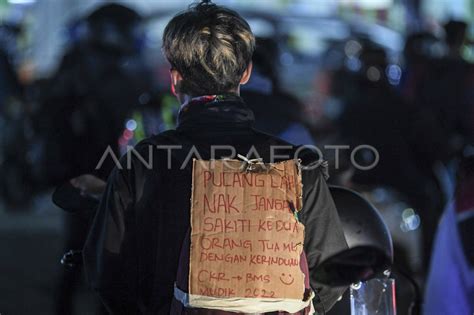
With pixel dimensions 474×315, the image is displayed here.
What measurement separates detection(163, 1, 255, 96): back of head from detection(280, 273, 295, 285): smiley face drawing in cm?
61

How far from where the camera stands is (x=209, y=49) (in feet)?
11.0

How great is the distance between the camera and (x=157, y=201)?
331 centimetres

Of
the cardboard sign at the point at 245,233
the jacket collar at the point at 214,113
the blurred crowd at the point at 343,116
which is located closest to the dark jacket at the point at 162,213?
the jacket collar at the point at 214,113

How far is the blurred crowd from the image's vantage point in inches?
231

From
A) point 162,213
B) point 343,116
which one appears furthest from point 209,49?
point 343,116

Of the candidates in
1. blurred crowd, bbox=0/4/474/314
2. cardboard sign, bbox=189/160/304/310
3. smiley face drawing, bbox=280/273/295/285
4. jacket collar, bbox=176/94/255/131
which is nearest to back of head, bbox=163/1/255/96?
jacket collar, bbox=176/94/255/131

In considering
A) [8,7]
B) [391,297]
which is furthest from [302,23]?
[391,297]

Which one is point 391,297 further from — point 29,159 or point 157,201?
point 29,159

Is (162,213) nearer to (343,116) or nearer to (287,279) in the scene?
(287,279)

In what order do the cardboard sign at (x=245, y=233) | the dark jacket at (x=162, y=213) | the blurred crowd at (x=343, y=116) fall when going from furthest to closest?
1. the blurred crowd at (x=343, y=116)
2. the dark jacket at (x=162, y=213)
3. the cardboard sign at (x=245, y=233)

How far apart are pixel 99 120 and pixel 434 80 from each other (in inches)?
144

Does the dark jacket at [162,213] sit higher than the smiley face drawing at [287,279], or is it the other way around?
the dark jacket at [162,213]

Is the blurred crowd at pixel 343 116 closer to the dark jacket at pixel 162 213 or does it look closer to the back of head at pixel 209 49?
the dark jacket at pixel 162 213

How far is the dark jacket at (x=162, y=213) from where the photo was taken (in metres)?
3.30
